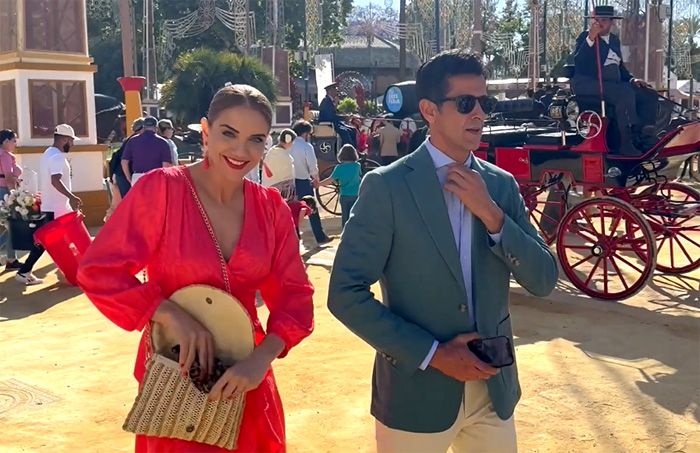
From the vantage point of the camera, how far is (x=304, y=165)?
34.4 ft

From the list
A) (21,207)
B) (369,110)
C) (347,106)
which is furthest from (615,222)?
(369,110)

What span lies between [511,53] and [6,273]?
110 ft

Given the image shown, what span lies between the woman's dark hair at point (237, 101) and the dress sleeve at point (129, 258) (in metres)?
0.24

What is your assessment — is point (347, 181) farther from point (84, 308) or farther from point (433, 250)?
point (433, 250)

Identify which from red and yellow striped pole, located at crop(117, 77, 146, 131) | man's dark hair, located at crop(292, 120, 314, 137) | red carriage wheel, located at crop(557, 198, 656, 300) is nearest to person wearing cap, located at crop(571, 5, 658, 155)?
red carriage wheel, located at crop(557, 198, 656, 300)

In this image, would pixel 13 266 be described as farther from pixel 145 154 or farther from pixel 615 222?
pixel 615 222

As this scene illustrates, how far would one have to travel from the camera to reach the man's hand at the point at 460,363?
2080 mm

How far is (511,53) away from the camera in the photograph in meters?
39.0

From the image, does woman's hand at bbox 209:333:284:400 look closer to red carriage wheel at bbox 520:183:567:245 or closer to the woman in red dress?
the woman in red dress

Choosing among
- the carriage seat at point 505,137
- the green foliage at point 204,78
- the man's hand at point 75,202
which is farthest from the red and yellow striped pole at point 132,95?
the green foliage at point 204,78

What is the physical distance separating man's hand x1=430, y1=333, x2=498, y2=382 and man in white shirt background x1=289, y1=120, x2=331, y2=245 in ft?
27.0

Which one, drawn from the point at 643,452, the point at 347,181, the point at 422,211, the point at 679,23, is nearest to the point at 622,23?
the point at 347,181

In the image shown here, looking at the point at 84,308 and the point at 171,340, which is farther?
the point at 84,308

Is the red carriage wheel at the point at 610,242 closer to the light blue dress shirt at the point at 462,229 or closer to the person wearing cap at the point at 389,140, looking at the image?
the light blue dress shirt at the point at 462,229
